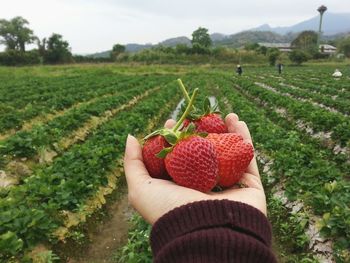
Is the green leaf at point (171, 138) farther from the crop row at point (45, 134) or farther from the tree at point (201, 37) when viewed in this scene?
the tree at point (201, 37)

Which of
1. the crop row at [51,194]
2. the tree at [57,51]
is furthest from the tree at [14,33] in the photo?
the crop row at [51,194]

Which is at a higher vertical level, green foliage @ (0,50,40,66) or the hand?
the hand

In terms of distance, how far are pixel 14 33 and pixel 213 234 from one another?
97531 mm

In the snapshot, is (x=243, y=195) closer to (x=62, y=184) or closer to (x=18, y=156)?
(x=62, y=184)

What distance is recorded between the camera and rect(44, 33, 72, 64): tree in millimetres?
71250

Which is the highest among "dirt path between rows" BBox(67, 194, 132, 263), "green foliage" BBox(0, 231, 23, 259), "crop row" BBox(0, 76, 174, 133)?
"green foliage" BBox(0, 231, 23, 259)

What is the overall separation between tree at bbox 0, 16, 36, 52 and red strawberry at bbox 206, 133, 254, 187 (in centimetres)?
9394

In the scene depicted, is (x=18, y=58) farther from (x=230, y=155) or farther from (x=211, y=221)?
(x=211, y=221)

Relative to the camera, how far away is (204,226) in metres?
1.61

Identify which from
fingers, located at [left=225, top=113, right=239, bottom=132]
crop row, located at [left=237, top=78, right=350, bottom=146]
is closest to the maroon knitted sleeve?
fingers, located at [left=225, top=113, right=239, bottom=132]

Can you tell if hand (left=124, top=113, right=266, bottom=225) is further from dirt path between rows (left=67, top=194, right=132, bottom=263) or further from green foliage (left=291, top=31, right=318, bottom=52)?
green foliage (left=291, top=31, right=318, bottom=52)

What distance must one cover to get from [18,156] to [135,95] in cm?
1327

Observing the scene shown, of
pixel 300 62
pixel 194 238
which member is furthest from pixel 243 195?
pixel 300 62

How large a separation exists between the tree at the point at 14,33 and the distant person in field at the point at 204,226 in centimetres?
9399
